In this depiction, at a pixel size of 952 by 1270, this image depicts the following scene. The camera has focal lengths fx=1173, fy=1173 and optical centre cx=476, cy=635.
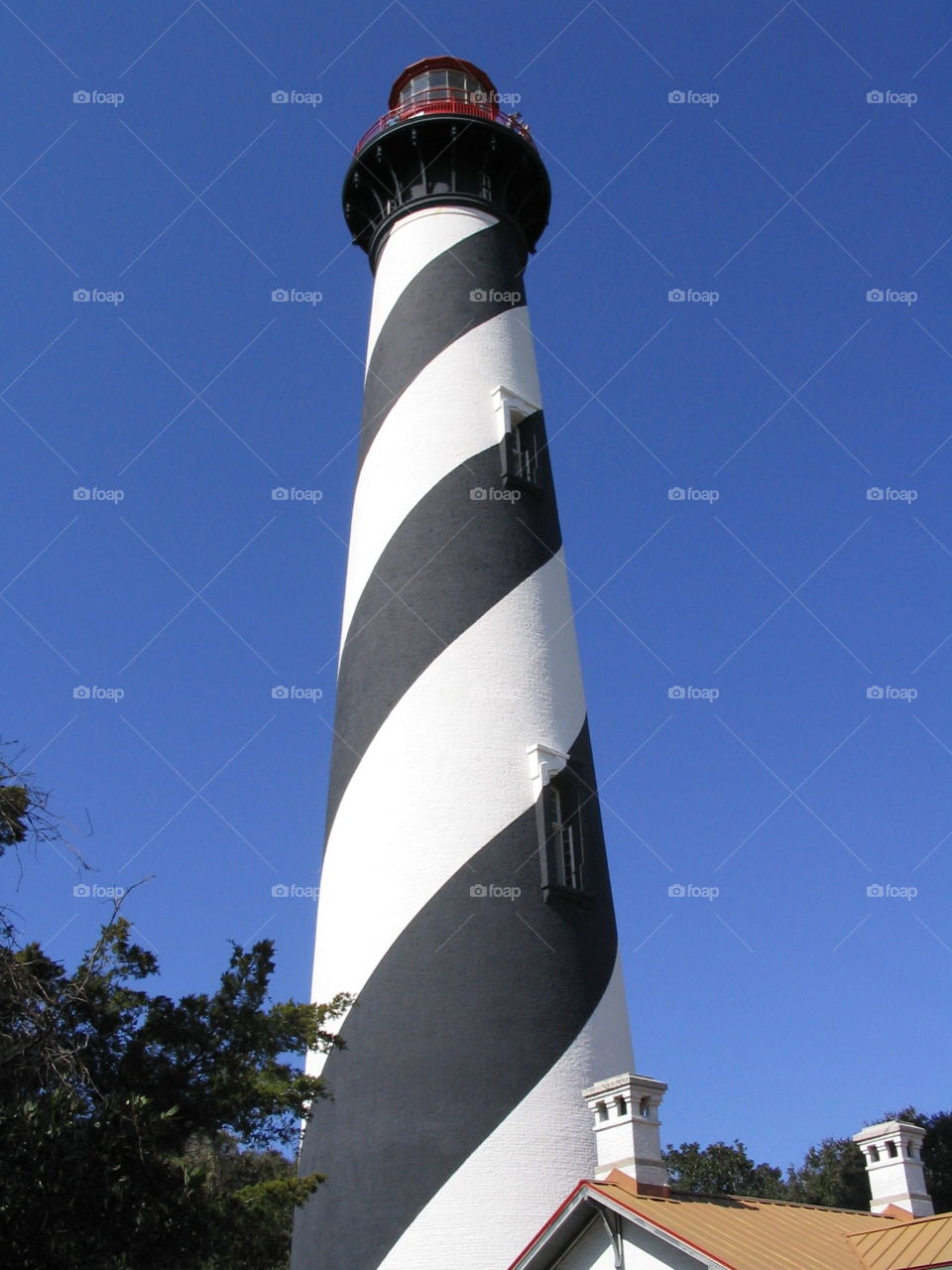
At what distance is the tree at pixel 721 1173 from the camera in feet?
87.7

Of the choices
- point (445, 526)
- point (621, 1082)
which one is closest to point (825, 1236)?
point (621, 1082)

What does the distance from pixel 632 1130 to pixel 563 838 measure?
3.28 meters

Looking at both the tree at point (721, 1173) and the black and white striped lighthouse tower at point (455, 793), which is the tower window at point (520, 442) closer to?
the black and white striped lighthouse tower at point (455, 793)

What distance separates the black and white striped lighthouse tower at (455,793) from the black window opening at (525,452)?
4cm

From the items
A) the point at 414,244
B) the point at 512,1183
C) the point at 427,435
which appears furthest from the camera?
the point at 414,244

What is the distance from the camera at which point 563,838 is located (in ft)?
39.6

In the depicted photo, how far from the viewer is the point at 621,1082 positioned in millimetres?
9734

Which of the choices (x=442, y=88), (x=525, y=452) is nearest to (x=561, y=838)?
(x=525, y=452)

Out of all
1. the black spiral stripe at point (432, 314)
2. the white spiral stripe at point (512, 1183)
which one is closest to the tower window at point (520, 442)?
the black spiral stripe at point (432, 314)

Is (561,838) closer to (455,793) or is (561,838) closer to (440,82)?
(455,793)

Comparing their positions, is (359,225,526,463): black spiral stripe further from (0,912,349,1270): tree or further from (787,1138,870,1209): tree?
(787,1138,870,1209): tree

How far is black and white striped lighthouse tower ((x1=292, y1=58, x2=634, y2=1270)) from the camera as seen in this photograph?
1040 centimetres

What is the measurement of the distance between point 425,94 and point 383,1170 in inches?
575

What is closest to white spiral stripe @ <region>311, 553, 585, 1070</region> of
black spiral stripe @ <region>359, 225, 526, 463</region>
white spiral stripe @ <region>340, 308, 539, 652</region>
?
white spiral stripe @ <region>340, 308, 539, 652</region>
